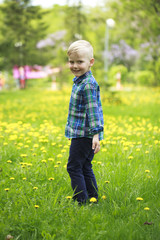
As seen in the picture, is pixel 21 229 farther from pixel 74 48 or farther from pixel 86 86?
pixel 74 48

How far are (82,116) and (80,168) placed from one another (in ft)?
A: 1.47

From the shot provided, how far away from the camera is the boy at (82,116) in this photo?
2.17 meters

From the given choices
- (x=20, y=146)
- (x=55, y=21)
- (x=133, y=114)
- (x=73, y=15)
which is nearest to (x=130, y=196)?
(x=20, y=146)

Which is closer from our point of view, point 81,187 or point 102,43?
point 81,187

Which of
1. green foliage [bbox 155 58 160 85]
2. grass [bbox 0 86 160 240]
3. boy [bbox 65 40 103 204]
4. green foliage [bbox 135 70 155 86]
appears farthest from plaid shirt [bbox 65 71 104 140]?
green foliage [bbox 135 70 155 86]

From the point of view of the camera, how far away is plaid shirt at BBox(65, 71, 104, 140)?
7.11ft

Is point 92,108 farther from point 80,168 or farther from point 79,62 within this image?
point 80,168

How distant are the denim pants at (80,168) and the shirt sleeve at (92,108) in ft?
0.50

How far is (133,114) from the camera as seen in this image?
772cm

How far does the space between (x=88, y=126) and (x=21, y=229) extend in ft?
3.06

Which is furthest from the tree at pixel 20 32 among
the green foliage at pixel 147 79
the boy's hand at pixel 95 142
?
the boy's hand at pixel 95 142

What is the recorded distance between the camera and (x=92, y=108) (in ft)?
7.11

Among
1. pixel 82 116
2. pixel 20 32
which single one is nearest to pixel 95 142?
pixel 82 116

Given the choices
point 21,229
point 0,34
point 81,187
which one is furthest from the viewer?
point 0,34
